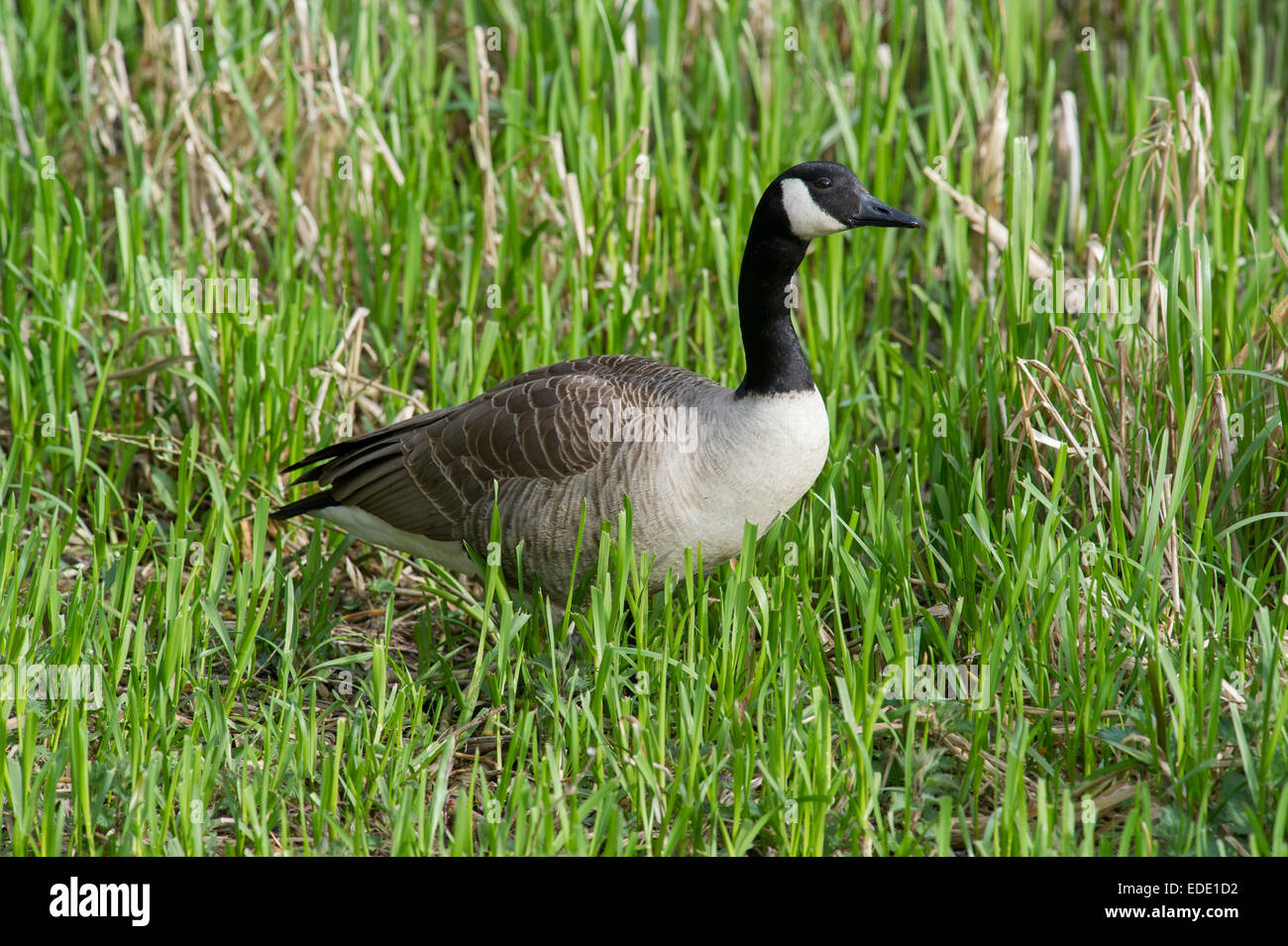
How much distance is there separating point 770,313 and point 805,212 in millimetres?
331

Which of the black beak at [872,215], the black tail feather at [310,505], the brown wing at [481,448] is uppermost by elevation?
the black beak at [872,215]

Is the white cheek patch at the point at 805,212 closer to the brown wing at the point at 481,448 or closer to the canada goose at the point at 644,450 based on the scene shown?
the canada goose at the point at 644,450

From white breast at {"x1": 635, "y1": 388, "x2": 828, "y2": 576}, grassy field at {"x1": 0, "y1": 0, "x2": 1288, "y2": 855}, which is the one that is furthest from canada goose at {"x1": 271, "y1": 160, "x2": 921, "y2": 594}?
grassy field at {"x1": 0, "y1": 0, "x2": 1288, "y2": 855}

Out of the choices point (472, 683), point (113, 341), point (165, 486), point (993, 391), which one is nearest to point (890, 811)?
point (472, 683)

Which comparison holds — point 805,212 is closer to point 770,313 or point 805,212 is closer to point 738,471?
point 770,313

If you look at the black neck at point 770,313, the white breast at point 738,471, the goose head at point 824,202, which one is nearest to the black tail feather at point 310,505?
the white breast at point 738,471

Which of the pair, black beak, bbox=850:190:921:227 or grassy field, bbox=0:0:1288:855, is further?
black beak, bbox=850:190:921:227

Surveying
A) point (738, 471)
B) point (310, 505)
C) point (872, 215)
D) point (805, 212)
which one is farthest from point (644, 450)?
point (310, 505)

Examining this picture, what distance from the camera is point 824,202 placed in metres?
4.32

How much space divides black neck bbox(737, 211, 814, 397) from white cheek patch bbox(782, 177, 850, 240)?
5 cm

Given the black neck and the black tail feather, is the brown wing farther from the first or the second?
the black neck

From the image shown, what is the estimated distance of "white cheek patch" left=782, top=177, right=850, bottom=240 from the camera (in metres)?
4.34

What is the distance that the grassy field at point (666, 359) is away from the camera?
3.46m
